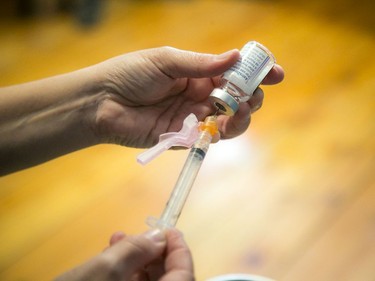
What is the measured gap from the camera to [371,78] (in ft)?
6.25

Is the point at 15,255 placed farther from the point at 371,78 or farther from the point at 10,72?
the point at 371,78

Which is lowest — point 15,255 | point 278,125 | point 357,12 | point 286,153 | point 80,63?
point 15,255

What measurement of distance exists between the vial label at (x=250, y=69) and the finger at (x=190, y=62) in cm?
2

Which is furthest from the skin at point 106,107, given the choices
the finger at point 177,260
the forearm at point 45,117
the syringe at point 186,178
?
the finger at point 177,260

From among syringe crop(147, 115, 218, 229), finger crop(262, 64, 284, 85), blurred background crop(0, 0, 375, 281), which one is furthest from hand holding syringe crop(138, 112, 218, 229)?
→ blurred background crop(0, 0, 375, 281)

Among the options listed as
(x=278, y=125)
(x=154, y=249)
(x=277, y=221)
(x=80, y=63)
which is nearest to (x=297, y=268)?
(x=277, y=221)

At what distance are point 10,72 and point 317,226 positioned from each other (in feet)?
3.93

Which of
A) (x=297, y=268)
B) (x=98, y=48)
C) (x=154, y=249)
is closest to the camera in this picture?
(x=154, y=249)

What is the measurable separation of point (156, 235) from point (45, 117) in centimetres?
42

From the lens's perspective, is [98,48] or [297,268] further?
[98,48]

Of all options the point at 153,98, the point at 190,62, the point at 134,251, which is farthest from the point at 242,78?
the point at 134,251

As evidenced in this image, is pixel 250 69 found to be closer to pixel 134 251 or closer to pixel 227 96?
pixel 227 96

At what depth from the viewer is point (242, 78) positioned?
0.89 metres

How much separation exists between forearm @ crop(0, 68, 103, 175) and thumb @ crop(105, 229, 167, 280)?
0.39 meters
